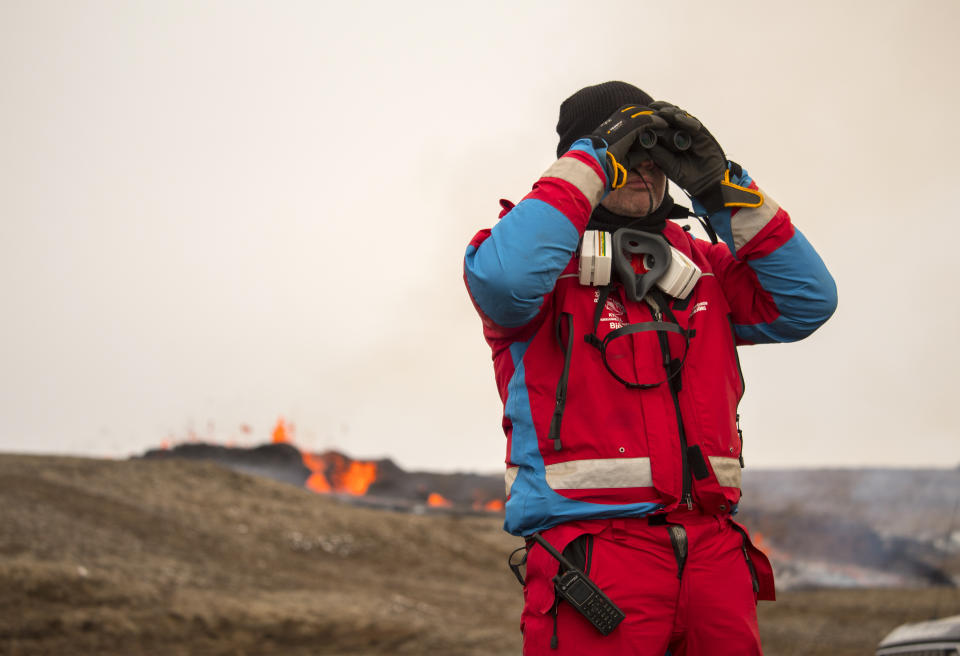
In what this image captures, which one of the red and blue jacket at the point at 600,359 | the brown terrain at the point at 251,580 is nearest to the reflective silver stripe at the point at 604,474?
the red and blue jacket at the point at 600,359

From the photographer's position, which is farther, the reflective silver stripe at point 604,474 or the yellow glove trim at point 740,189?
the yellow glove trim at point 740,189

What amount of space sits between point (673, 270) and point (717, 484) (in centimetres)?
70

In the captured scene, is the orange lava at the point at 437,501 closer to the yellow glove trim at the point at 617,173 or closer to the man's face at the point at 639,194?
the man's face at the point at 639,194

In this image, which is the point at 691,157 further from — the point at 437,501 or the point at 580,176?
the point at 437,501

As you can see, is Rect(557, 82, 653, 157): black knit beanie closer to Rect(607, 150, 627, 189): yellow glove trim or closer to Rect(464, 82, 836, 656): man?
Rect(464, 82, 836, 656): man

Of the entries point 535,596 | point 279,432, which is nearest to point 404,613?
point 535,596

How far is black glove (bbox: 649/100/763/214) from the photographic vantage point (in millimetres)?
2615

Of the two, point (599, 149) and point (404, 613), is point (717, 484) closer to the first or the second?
point (599, 149)

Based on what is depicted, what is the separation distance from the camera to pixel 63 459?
19.9 meters

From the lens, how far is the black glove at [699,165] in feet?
8.58

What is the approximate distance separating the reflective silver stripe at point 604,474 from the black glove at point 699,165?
3.00ft

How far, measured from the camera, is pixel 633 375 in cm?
254

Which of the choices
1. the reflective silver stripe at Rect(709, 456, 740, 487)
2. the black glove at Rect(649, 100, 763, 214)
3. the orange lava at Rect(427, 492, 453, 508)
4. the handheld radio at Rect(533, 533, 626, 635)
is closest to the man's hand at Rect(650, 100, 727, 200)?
the black glove at Rect(649, 100, 763, 214)

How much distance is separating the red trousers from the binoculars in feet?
3.79
